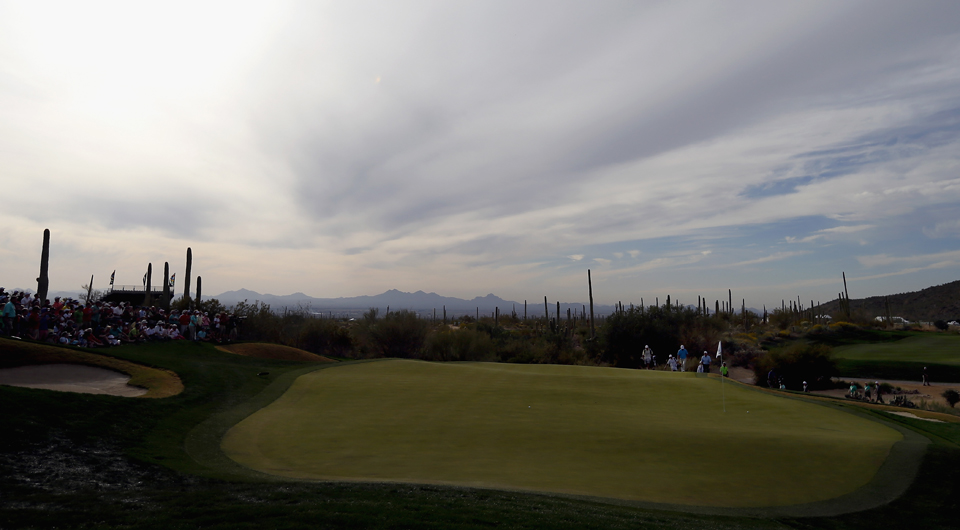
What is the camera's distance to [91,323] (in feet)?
77.5

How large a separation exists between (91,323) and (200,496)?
2270cm

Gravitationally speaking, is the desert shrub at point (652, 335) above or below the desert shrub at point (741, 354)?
above

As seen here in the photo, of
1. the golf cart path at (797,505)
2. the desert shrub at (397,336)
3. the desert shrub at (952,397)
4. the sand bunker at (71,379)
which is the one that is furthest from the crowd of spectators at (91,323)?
the desert shrub at (952,397)

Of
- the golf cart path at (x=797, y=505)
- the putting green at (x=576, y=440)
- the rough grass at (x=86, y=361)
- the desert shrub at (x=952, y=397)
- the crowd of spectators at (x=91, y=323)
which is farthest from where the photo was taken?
the desert shrub at (x=952, y=397)

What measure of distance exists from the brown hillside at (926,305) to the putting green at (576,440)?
250ft

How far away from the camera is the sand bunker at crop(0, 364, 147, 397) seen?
43.9ft

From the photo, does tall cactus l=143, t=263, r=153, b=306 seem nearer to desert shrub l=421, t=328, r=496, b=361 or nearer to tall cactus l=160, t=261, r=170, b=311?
tall cactus l=160, t=261, r=170, b=311

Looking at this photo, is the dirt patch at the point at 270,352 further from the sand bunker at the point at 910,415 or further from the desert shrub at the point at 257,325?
the sand bunker at the point at 910,415

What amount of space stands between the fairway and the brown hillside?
3867 cm

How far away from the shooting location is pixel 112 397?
458 inches

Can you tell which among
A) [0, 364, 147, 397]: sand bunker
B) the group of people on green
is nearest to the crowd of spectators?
[0, 364, 147, 397]: sand bunker

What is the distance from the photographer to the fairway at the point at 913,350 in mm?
31594

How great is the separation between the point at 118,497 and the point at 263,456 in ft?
11.8

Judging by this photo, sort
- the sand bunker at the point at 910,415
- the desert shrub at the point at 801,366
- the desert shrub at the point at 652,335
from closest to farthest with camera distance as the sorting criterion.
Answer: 1. the sand bunker at the point at 910,415
2. the desert shrub at the point at 801,366
3. the desert shrub at the point at 652,335
